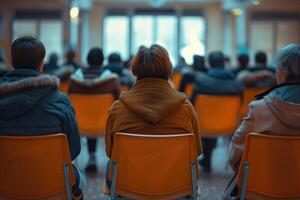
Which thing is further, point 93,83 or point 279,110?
point 93,83

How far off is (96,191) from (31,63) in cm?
168

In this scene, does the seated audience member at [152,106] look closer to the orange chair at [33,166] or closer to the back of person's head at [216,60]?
the orange chair at [33,166]

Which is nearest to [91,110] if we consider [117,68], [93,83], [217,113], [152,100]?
[93,83]

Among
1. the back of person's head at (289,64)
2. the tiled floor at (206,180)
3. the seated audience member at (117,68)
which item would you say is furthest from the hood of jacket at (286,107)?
the seated audience member at (117,68)

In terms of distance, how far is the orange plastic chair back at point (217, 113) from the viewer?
14.4 ft

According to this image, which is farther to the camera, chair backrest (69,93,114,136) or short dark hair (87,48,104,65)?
short dark hair (87,48,104,65)

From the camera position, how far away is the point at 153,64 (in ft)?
7.95

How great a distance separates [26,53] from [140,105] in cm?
68

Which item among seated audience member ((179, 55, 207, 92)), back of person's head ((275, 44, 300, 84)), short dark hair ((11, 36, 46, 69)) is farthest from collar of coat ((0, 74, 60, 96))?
seated audience member ((179, 55, 207, 92))

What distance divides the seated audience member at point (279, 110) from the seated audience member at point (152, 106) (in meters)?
0.24

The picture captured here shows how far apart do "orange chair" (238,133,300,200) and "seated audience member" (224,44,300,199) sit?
0.49ft

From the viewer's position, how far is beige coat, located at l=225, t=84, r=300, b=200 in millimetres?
2314

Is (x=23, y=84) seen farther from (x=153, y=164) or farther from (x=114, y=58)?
(x=114, y=58)

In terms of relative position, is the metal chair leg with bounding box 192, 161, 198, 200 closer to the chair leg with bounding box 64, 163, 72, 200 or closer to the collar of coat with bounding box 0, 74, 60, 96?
the chair leg with bounding box 64, 163, 72, 200
